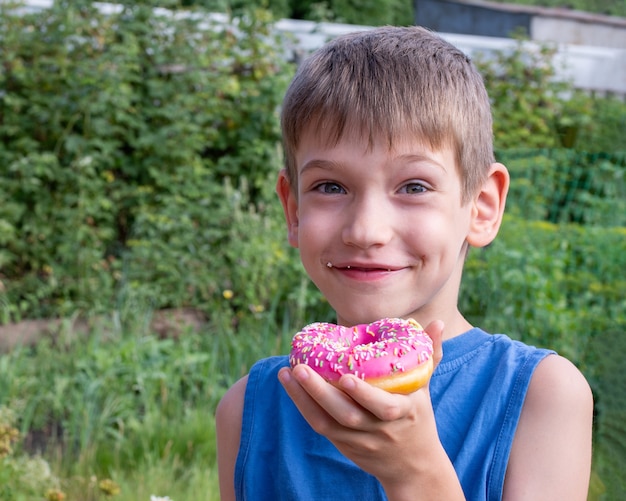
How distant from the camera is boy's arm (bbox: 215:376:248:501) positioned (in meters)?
1.64

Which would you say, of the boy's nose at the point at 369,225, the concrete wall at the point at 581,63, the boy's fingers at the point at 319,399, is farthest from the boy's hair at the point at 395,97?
the concrete wall at the point at 581,63

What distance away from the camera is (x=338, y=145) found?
4.68ft

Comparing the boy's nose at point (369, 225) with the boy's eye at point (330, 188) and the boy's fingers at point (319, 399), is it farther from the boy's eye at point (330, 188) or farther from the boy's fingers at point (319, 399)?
the boy's fingers at point (319, 399)

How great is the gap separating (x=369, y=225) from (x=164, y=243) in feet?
12.7

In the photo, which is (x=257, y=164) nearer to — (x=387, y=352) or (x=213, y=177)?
(x=213, y=177)

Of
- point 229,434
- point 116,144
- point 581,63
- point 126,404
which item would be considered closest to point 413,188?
point 229,434

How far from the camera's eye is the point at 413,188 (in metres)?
1.42

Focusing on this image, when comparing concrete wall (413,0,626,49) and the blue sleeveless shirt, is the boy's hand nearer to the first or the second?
the blue sleeveless shirt

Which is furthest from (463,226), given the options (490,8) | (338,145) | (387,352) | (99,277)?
(490,8)

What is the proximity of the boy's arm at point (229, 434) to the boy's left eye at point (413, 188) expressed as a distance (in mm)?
515

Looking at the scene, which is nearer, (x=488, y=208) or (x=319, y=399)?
(x=319, y=399)

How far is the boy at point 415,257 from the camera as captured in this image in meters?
1.39

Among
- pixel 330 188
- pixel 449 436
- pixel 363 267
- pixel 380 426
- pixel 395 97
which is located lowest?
pixel 449 436

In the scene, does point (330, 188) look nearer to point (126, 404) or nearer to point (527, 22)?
point (126, 404)
